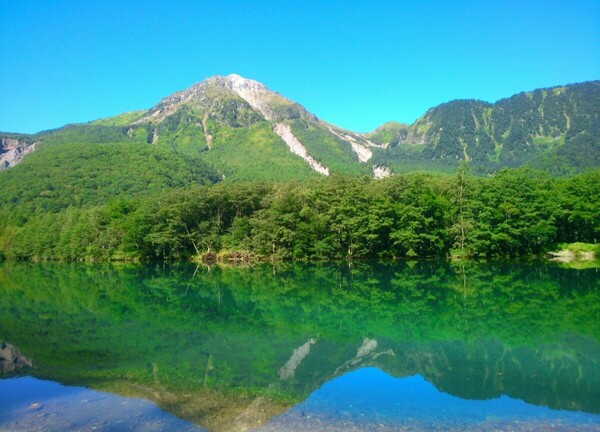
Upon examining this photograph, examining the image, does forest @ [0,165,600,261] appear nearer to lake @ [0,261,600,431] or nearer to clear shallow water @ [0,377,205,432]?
lake @ [0,261,600,431]

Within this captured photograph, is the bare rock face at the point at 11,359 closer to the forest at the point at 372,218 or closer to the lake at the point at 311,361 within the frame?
the lake at the point at 311,361

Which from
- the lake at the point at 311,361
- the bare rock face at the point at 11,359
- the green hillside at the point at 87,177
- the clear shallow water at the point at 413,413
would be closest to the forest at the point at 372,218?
the lake at the point at 311,361

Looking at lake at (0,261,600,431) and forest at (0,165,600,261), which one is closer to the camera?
lake at (0,261,600,431)

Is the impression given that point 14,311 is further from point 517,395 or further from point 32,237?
point 32,237

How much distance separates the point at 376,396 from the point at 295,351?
18.5 feet

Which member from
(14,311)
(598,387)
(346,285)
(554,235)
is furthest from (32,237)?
(598,387)

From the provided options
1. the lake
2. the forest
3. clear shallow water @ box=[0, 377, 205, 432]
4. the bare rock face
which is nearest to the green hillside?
the forest

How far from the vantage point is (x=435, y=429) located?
9922mm

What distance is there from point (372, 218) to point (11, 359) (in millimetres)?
48182

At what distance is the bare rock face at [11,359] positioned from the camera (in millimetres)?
16031

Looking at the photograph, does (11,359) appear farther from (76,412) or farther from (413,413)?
(413,413)

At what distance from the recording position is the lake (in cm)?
1093

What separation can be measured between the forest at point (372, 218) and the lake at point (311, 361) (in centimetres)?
2655

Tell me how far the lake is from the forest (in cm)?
2655
